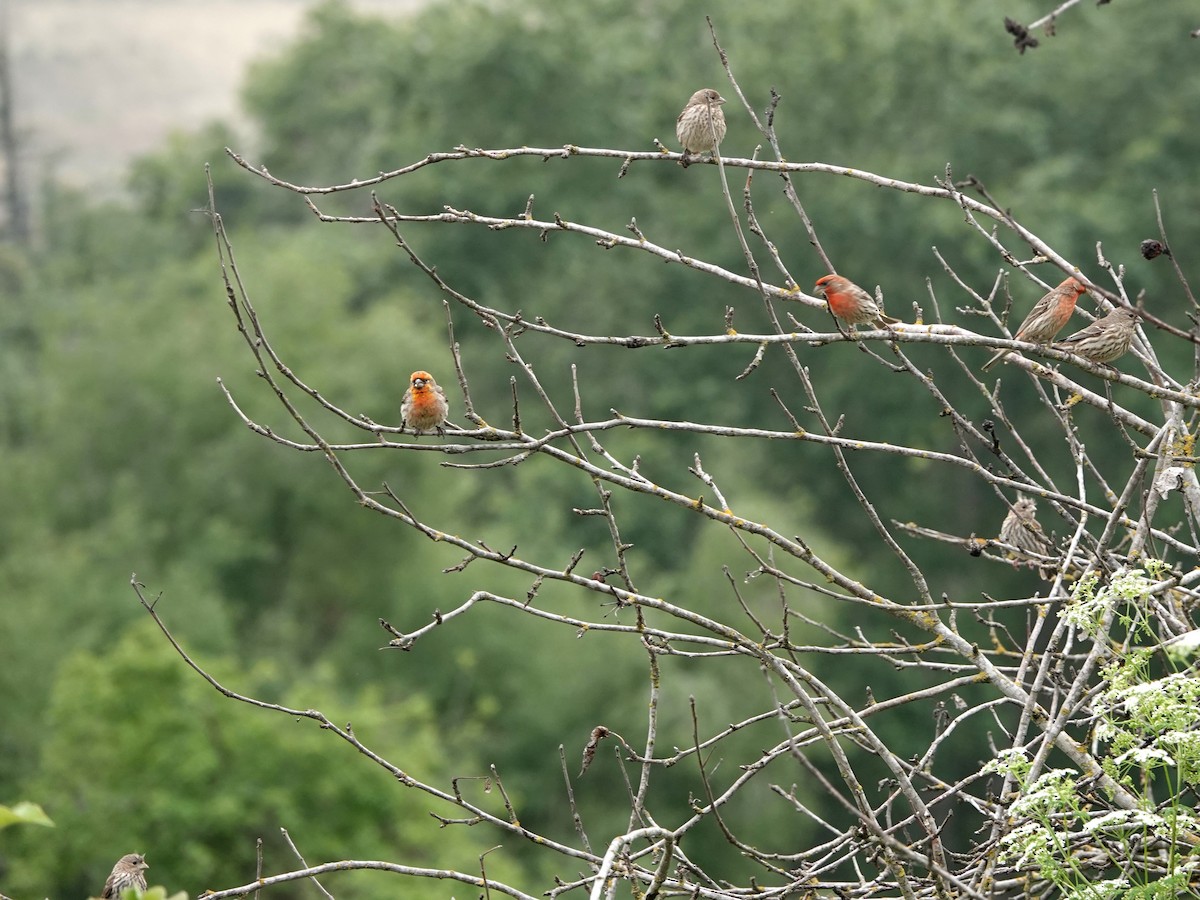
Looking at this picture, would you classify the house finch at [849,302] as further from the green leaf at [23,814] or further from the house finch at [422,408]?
the green leaf at [23,814]

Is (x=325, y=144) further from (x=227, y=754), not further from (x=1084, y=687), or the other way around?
(x=1084, y=687)

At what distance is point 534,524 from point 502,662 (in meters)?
5.63

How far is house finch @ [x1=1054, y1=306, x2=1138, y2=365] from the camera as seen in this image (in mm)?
7531

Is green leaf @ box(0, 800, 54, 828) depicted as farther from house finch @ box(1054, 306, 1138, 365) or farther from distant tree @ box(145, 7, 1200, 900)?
house finch @ box(1054, 306, 1138, 365)

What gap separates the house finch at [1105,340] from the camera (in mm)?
7531

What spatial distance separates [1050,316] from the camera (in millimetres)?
8641

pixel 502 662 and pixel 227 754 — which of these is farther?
pixel 502 662

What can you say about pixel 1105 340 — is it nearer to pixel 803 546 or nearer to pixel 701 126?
pixel 803 546

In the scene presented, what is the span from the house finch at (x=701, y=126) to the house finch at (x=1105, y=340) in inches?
100

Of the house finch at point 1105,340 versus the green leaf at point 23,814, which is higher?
the house finch at point 1105,340

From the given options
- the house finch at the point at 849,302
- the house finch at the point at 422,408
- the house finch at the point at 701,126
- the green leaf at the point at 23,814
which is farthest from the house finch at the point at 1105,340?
the green leaf at the point at 23,814

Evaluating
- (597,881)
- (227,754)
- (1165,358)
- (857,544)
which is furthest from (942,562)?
(597,881)

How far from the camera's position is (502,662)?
3591cm

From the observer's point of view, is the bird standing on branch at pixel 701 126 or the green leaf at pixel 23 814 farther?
the bird standing on branch at pixel 701 126
